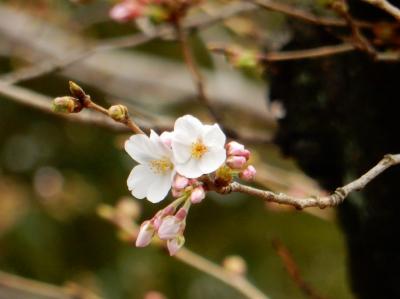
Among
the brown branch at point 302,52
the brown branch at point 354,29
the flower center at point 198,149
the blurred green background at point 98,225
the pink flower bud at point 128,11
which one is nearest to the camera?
the flower center at point 198,149

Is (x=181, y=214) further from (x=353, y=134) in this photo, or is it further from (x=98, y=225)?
(x=98, y=225)

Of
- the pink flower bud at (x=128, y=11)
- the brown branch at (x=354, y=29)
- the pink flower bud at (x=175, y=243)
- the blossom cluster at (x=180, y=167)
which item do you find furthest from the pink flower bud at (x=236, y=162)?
the pink flower bud at (x=128, y=11)

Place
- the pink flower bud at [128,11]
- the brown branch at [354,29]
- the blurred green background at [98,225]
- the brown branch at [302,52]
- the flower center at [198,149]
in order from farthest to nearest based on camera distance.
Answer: the blurred green background at [98,225]
the pink flower bud at [128,11]
the brown branch at [302,52]
the brown branch at [354,29]
the flower center at [198,149]

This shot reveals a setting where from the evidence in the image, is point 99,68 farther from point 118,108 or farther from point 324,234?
point 118,108

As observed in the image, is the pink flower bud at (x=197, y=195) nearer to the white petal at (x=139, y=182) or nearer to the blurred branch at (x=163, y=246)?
the white petal at (x=139, y=182)

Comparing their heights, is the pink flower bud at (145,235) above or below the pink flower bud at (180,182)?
below

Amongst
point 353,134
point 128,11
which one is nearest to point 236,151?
point 353,134
